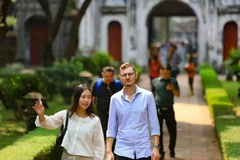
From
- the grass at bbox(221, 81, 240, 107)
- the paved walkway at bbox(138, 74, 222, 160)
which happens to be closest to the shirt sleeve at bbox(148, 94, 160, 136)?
the paved walkway at bbox(138, 74, 222, 160)

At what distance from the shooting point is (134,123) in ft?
22.0

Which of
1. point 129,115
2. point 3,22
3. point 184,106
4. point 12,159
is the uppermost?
point 3,22

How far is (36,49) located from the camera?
36781 mm

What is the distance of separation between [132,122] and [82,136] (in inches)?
24.4

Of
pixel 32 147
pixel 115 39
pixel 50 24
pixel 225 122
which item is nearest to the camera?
pixel 32 147

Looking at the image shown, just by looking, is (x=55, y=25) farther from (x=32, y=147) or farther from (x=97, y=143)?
(x=97, y=143)

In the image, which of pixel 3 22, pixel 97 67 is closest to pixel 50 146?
pixel 3 22

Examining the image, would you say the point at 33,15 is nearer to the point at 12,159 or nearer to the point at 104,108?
the point at 104,108

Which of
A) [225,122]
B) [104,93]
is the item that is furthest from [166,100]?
[225,122]

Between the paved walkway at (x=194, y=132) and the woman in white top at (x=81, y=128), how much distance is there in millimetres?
3905

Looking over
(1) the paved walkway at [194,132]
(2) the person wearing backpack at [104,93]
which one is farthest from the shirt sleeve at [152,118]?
(1) the paved walkway at [194,132]

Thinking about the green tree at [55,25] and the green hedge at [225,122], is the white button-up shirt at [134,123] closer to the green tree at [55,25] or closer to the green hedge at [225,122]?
the green hedge at [225,122]

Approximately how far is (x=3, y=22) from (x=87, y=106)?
265 inches

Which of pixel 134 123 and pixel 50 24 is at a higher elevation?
pixel 50 24
